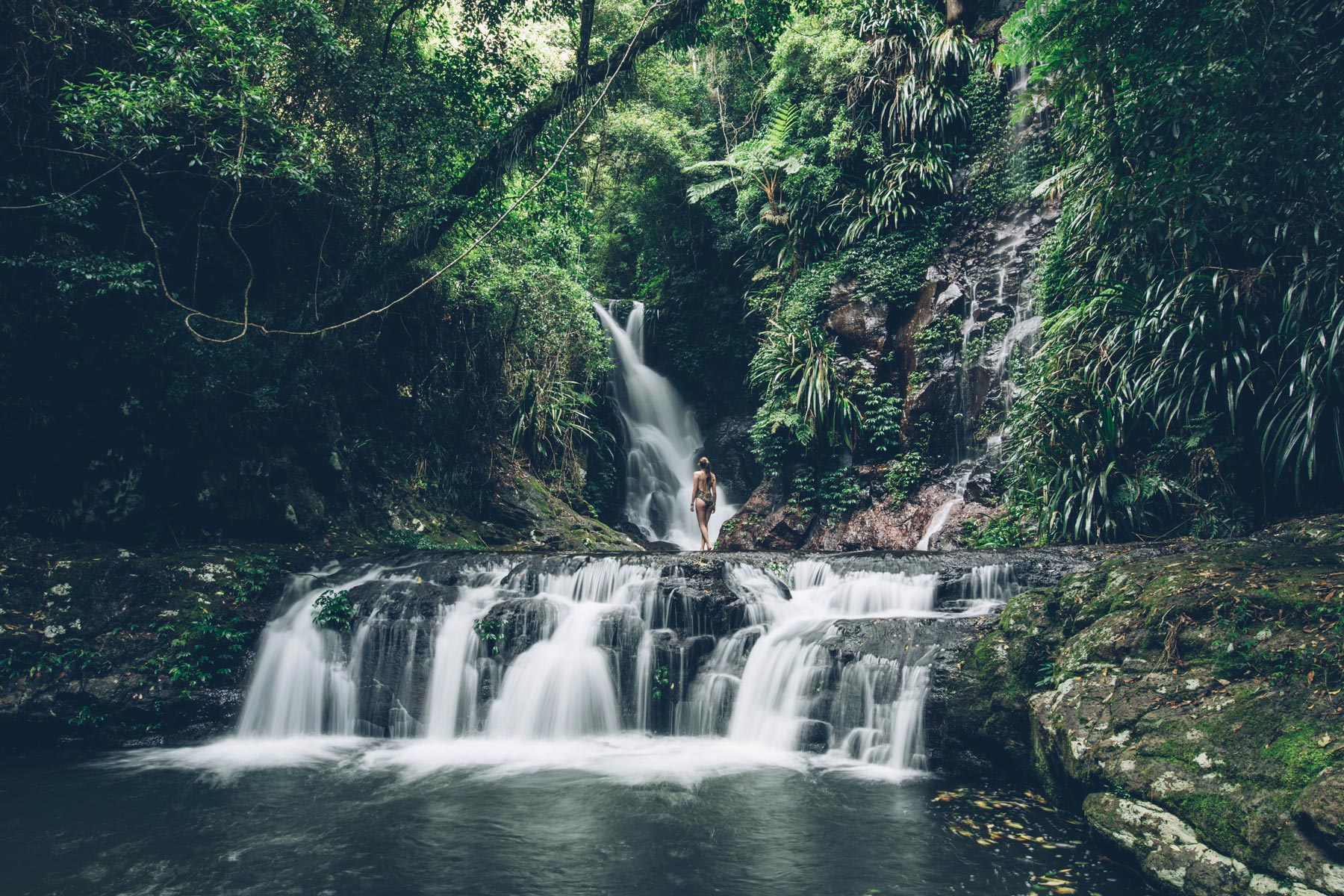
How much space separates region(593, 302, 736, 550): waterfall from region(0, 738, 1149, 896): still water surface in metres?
8.91

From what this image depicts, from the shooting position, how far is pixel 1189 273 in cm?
630

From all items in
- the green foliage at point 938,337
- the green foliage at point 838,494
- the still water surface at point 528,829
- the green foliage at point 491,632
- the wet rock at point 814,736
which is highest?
the green foliage at point 938,337

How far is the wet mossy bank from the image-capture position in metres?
2.89

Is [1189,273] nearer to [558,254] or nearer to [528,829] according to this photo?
[528,829]

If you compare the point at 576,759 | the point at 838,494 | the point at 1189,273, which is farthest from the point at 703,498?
the point at 1189,273

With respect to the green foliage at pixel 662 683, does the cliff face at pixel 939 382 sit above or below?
above

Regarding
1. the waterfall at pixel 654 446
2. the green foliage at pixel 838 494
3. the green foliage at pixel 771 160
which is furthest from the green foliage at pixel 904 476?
the green foliage at pixel 771 160

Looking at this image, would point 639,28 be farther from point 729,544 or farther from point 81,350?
point 729,544

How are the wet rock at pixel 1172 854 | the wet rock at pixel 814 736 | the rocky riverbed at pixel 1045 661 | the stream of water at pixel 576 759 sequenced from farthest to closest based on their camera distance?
the wet rock at pixel 814 736, the stream of water at pixel 576 759, the rocky riverbed at pixel 1045 661, the wet rock at pixel 1172 854

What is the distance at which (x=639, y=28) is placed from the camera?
8.80 m

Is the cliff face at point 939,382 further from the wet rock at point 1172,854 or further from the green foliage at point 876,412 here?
the wet rock at point 1172,854

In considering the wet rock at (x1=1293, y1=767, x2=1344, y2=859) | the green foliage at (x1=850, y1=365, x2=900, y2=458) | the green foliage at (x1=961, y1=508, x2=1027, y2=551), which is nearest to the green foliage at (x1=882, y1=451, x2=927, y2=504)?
the green foliage at (x1=850, y1=365, x2=900, y2=458)

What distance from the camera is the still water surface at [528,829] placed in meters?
3.52

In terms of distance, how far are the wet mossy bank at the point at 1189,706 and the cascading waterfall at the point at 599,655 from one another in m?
0.85
